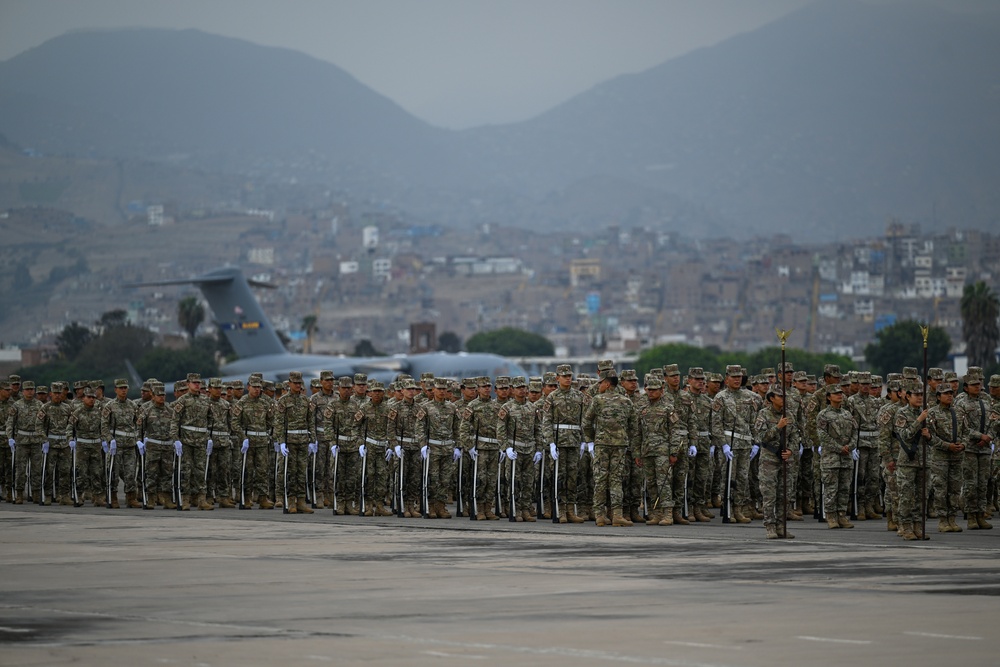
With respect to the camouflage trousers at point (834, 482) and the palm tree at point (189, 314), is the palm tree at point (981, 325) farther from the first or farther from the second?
the camouflage trousers at point (834, 482)

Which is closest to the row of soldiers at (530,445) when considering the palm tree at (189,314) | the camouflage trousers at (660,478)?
the camouflage trousers at (660,478)

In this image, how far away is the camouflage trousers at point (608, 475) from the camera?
68.0 feet

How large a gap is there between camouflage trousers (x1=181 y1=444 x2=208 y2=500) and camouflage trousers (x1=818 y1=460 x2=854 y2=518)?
1016 cm

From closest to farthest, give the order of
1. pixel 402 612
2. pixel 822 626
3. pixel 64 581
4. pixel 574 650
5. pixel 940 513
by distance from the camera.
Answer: pixel 574 650, pixel 822 626, pixel 402 612, pixel 64 581, pixel 940 513

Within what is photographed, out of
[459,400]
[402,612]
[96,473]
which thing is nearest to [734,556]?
[402,612]

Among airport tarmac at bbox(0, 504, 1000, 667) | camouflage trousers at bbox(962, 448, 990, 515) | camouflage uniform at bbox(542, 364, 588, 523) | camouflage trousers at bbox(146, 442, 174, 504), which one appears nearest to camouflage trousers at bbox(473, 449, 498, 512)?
camouflage uniform at bbox(542, 364, 588, 523)

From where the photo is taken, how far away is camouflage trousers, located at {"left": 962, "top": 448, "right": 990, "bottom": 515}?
1948 cm

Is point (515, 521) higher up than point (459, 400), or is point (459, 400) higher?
point (459, 400)

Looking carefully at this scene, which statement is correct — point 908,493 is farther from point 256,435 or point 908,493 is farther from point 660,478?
point 256,435

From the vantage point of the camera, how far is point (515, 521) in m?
22.3

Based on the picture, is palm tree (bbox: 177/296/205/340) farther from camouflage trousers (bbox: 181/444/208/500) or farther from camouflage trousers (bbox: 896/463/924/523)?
camouflage trousers (bbox: 896/463/924/523)

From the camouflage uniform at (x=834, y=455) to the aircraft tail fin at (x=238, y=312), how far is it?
197ft

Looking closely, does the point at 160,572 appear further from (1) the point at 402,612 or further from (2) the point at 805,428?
(2) the point at 805,428

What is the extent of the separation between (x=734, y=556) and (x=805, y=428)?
629 cm
